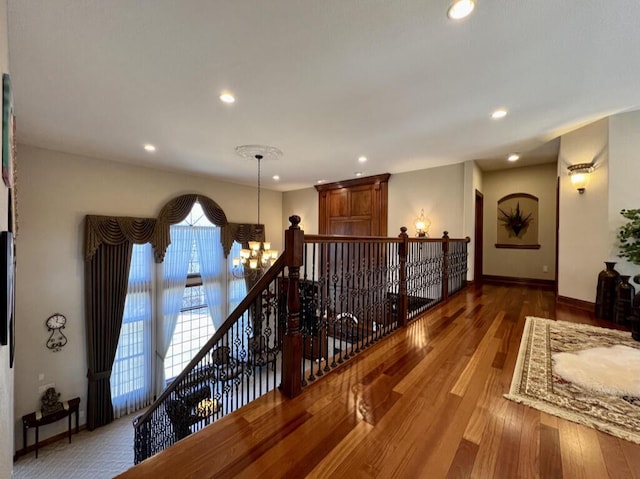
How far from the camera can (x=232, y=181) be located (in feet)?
22.4

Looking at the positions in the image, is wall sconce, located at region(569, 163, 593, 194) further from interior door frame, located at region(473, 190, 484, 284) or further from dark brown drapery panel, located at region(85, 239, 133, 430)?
dark brown drapery panel, located at region(85, 239, 133, 430)

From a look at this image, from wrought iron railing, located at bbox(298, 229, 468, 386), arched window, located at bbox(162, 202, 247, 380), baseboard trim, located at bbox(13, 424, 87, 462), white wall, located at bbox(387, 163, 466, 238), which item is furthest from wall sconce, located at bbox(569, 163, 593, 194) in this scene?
baseboard trim, located at bbox(13, 424, 87, 462)

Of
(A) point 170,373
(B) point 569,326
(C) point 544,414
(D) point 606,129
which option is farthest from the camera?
(A) point 170,373

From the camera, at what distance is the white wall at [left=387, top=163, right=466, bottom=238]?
17.0 feet

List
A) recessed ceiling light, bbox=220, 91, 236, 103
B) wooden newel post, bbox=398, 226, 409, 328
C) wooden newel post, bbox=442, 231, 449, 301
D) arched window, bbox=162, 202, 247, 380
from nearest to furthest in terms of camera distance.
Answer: recessed ceiling light, bbox=220, 91, 236, 103 → wooden newel post, bbox=398, 226, 409, 328 → wooden newel post, bbox=442, 231, 449, 301 → arched window, bbox=162, 202, 247, 380

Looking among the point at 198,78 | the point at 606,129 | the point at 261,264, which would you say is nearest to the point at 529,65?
the point at 606,129

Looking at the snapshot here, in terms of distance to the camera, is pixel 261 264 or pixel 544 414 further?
pixel 261 264

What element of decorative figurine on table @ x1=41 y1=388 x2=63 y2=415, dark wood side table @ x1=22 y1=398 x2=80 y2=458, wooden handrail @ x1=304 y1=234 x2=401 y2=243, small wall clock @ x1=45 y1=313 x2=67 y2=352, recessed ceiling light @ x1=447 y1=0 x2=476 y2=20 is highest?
recessed ceiling light @ x1=447 y1=0 x2=476 y2=20

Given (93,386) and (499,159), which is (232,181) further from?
(499,159)

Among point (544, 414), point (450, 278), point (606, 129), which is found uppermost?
point (606, 129)

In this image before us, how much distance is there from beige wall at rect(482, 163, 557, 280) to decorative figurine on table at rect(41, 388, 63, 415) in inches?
351

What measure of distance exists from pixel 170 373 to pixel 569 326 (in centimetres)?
734

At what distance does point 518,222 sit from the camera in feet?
18.9

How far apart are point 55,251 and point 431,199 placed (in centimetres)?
718
